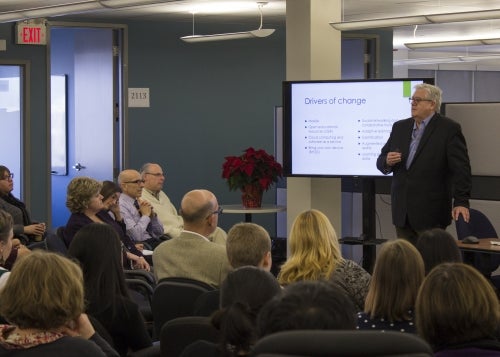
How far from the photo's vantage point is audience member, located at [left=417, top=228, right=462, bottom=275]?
3742mm

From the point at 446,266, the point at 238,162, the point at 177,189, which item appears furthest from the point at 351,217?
the point at 446,266

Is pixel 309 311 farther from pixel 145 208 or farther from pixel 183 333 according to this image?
pixel 145 208

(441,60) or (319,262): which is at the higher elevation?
(441,60)

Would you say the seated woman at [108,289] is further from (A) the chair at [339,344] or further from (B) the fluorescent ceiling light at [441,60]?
(B) the fluorescent ceiling light at [441,60]

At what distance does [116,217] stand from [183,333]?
3.35 metres

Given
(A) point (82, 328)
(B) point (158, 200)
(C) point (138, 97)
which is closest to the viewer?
(A) point (82, 328)

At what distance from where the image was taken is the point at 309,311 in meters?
1.65

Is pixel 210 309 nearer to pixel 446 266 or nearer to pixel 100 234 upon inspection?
pixel 100 234

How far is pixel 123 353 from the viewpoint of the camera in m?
3.61

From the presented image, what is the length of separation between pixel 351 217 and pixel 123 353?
17.7 ft

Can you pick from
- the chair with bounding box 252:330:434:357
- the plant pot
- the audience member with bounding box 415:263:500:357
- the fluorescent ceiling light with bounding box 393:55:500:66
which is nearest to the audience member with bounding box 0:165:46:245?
the plant pot

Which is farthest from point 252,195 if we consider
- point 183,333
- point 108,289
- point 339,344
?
point 339,344

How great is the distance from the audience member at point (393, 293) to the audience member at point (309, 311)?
1.27m

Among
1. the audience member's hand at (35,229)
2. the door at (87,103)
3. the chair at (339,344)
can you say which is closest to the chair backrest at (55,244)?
the audience member's hand at (35,229)
